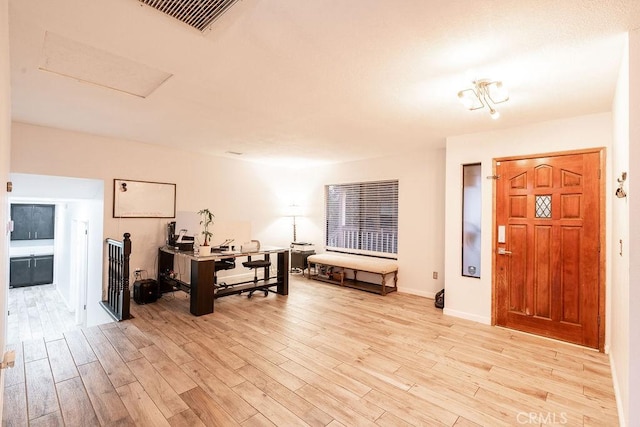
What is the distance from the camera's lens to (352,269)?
223 inches

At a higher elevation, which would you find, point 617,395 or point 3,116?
point 3,116

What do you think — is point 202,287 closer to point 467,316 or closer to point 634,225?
point 467,316

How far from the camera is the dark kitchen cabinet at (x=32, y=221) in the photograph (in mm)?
6887

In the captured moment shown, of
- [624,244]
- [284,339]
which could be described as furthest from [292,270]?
[624,244]

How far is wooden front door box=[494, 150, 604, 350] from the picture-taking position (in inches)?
123

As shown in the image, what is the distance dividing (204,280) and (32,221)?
6.22 m

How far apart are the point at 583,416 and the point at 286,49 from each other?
3227 mm

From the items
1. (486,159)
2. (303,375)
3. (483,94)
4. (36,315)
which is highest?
(483,94)

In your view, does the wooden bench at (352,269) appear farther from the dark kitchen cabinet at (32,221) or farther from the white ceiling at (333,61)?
the dark kitchen cabinet at (32,221)

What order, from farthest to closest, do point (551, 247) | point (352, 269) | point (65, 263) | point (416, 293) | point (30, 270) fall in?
point (30, 270)
point (65, 263)
point (352, 269)
point (416, 293)
point (551, 247)

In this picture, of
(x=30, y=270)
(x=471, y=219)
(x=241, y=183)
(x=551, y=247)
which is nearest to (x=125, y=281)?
(x=241, y=183)

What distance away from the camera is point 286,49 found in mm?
1984

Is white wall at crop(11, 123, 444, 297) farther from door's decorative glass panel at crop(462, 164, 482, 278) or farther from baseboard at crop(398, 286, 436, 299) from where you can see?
door's decorative glass panel at crop(462, 164, 482, 278)

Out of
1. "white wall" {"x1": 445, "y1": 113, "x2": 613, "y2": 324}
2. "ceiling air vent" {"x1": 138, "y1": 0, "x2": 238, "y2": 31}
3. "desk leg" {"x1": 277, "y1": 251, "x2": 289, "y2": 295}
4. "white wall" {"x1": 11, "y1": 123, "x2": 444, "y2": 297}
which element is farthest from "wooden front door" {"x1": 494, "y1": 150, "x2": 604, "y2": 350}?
"ceiling air vent" {"x1": 138, "y1": 0, "x2": 238, "y2": 31}
